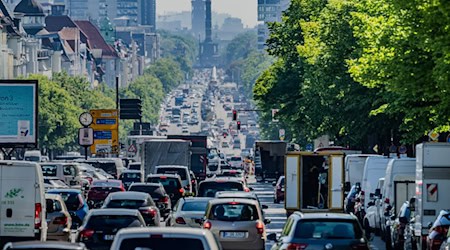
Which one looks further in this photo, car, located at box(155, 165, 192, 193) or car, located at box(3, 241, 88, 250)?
car, located at box(155, 165, 192, 193)

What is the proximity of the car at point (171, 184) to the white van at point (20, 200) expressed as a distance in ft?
78.5

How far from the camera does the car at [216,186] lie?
51.0 meters

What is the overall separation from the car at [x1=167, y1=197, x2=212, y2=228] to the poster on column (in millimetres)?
21977

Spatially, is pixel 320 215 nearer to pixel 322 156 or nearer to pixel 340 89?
pixel 322 156

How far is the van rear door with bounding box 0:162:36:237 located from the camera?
3553 centimetres

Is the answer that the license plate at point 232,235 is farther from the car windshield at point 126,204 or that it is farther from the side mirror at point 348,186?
the side mirror at point 348,186

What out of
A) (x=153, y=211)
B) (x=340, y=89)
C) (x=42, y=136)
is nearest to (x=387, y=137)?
(x=340, y=89)

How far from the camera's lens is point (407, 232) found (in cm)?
3734

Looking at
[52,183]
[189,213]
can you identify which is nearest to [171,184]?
[52,183]

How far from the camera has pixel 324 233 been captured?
27641 millimetres

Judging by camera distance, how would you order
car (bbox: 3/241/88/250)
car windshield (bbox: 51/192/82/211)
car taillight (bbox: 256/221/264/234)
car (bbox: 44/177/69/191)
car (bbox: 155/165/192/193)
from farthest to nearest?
car (bbox: 155/165/192/193)
car (bbox: 44/177/69/191)
car windshield (bbox: 51/192/82/211)
car taillight (bbox: 256/221/264/234)
car (bbox: 3/241/88/250)

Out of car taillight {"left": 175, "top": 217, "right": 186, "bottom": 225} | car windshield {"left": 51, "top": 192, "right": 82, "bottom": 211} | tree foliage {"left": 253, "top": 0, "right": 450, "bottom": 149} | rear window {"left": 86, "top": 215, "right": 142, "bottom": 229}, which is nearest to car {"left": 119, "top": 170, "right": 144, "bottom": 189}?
tree foliage {"left": 253, "top": 0, "right": 450, "bottom": 149}

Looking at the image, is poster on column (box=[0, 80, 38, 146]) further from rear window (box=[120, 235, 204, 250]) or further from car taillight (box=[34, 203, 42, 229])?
rear window (box=[120, 235, 204, 250])

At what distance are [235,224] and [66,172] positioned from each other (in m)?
33.1
